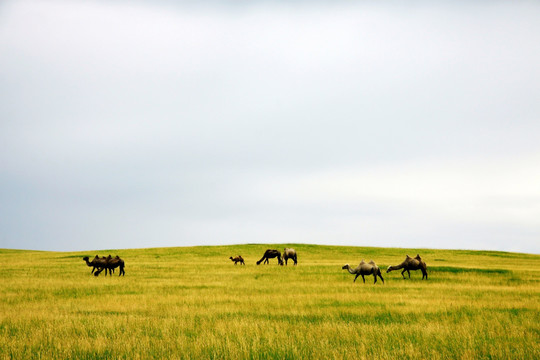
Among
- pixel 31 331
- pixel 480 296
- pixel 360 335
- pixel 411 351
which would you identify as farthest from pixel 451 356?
pixel 480 296

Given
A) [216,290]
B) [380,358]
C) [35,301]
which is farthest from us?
[216,290]

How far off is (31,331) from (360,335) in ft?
29.6

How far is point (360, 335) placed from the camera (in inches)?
456

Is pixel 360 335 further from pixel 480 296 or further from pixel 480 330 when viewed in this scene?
pixel 480 296

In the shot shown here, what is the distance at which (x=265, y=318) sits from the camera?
14.4 meters

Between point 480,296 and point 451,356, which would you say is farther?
point 480,296

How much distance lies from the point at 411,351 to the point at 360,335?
7.62ft

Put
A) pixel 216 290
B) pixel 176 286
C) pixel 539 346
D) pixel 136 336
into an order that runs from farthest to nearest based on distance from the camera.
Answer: pixel 176 286, pixel 216 290, pixel 136 336, pixel 539 346

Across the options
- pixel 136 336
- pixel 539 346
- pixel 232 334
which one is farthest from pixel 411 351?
pixel 136 336

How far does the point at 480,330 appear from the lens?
474 inches

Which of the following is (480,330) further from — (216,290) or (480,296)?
(216,290)

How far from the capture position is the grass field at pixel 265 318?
9797 mm

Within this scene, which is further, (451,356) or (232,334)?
(232,334)

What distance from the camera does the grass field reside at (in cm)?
980
